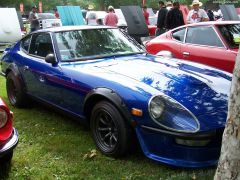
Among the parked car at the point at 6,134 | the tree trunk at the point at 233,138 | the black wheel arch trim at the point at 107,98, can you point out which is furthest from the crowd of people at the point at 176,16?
the tree trunk at the point at 233,138

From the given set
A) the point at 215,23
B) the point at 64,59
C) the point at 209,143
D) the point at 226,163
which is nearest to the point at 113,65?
the point at 64,59

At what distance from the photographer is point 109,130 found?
4.14 m

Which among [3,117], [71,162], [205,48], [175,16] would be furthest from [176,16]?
[3,117]

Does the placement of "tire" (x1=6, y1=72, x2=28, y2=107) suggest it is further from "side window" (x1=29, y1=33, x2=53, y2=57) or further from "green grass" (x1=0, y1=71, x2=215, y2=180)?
"green grass" (x1=0, y1=71, x2=215, y2=180)

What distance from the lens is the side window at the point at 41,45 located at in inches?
211

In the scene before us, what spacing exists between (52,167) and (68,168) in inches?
7.1

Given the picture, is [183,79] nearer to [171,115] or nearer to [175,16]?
[171,115]

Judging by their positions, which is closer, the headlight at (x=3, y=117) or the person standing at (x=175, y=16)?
the headlight at (x=3, y=117)

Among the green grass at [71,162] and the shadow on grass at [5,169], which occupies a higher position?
the shadow on grass at [5,169]

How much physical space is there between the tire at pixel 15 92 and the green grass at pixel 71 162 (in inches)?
32.3

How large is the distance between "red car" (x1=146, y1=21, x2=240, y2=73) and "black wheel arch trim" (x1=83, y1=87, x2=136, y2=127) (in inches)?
98.6

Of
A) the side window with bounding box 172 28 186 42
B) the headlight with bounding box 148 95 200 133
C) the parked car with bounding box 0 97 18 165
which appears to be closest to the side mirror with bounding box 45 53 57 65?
the parked car with bounding box 0 97 18 165

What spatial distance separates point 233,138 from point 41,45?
3.82m

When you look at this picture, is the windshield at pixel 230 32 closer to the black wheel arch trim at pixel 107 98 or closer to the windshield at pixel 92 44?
the windshield at pixel 92 44
